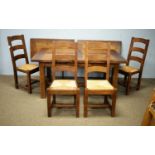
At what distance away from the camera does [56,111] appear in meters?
2.84

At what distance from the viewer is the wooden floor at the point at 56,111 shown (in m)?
2.56

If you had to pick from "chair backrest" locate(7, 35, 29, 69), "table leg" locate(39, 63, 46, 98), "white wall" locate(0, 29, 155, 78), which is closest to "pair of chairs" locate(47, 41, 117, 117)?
"table leg" locate(39, 63, 46, 98)

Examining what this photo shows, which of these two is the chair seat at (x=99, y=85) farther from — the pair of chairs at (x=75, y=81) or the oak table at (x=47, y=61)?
the oak table at (x=47, y=61)

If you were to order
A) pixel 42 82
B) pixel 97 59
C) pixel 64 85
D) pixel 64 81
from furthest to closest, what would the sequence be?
pixel 42 82 < pixel 97 59 < pixel 64 81 < pixel 64 85

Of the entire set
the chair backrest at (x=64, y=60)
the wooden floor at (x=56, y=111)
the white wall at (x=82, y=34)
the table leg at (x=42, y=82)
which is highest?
the white wall at (x=82, y=34)

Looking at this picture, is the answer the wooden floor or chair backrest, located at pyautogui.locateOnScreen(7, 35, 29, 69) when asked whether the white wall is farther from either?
the wooden floor

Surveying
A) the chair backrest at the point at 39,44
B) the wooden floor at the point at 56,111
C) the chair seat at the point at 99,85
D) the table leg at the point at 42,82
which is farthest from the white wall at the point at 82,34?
Result: the chair seat at the point at 99,85

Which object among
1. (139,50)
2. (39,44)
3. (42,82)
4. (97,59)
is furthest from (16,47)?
(139,50)

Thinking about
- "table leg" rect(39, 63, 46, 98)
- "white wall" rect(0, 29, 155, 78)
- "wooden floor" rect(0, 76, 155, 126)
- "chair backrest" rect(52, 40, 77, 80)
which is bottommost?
"wooden floor" rect(0, 76, 155, 126)

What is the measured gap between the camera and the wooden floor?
2.56 metres

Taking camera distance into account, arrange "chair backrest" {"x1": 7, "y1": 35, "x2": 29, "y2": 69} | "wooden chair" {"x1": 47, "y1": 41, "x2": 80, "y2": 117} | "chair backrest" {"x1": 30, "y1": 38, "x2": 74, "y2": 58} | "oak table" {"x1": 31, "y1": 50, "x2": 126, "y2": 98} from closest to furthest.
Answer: "wooden chair" {"x1": 47, "y1": 41, "x2": 80, "y2": 117}
"oak table" {"x1": 31, "y1": 50, "x2": 126, "y2": 98}
"chair backrest" {"x1": 7, "y1": 35, "x2": 29, "y2": 69}
"chair backrest" {"x1": 30, "y1": 38, "x2": 74, "y2": 58}

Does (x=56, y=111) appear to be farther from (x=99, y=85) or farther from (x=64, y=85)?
(x=99, y=85)

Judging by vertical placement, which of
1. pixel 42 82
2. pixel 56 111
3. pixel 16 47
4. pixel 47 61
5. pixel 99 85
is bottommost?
pixel 56 111

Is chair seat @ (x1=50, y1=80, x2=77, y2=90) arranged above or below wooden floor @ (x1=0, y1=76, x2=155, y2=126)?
above
